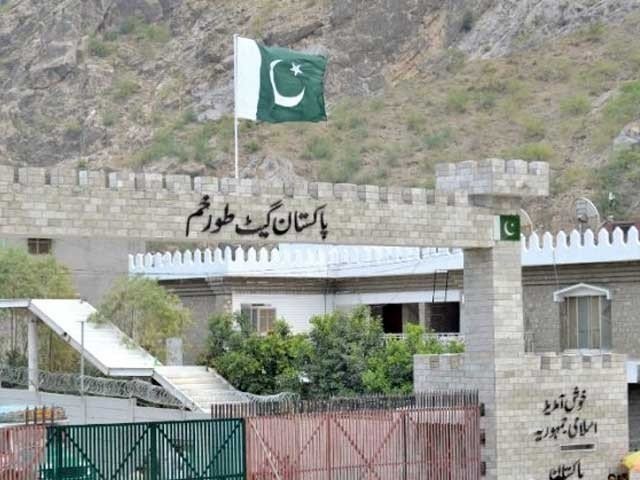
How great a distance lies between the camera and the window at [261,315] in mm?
36125

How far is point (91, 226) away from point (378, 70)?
55382 millimetres

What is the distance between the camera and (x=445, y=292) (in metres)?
34.5

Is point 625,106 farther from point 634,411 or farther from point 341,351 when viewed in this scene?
point 634,411

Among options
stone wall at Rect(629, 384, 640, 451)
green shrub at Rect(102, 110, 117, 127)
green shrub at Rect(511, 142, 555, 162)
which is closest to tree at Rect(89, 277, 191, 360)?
stone wall at Rect(629, 384, 640, 451)

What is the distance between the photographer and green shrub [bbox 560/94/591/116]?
61.8 meters

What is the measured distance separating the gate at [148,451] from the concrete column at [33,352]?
17.7 m

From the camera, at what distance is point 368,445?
20734mm

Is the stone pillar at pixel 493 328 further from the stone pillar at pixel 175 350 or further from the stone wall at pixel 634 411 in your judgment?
the stone pillar at pixel 175 350

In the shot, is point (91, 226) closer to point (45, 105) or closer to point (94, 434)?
point (94, 434)

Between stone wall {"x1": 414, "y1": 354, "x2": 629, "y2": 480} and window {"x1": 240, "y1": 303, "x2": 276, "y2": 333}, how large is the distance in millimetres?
13004

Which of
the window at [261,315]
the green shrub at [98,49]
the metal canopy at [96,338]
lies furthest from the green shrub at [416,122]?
the metal canopy at [96,338]

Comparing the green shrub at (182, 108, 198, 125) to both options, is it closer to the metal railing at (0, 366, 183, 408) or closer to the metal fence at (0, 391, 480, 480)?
the metal railing at (0, 366, 183, 408)

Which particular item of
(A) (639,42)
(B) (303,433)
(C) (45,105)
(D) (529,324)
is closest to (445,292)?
(D) (529,324)

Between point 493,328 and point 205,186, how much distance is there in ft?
16.9
